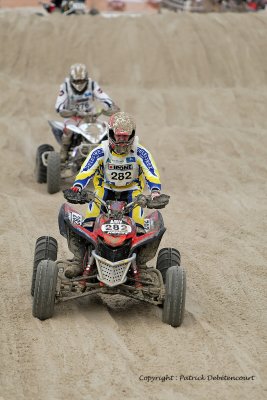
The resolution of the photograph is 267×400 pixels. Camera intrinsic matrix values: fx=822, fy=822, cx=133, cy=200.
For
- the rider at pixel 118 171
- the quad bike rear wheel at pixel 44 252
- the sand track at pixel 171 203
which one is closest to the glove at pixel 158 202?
the rider at pixel 118 171

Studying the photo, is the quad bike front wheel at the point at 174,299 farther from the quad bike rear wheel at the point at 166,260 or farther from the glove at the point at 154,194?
the glove at the point at 154,194

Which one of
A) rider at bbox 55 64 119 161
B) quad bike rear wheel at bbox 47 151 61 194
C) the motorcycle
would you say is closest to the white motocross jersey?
rider at bbox 55 64 119 161

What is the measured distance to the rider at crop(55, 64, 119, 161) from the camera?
13.3m

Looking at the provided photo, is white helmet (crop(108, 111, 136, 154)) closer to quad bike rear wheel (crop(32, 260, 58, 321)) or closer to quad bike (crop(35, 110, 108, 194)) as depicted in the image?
quad bike rear wheel (crop(32, 260, 58, 321))

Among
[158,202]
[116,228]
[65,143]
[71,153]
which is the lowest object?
[71,153]

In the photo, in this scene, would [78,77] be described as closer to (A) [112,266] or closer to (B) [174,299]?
(A) [112,266]

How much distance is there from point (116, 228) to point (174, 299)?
79 cm

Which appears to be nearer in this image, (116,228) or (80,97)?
(116,228)

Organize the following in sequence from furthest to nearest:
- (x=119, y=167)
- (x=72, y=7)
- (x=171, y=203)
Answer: (x=72, y=7) → (x=171, y=203) → (x=119, y=167)

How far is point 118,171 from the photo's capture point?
308 inches

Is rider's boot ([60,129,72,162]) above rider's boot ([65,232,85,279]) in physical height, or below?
below

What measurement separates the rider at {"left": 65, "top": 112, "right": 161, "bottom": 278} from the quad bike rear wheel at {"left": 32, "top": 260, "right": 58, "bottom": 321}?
535 millimetres

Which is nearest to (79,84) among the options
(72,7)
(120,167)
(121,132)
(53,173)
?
(53,173)

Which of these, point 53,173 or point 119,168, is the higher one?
point 119,168
